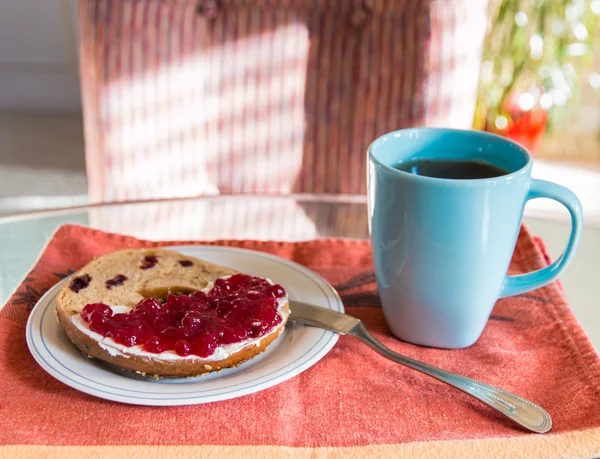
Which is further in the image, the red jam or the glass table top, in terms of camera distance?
the glass table top

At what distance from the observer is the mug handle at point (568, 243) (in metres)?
0.62

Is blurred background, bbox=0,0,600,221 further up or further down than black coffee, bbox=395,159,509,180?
further down

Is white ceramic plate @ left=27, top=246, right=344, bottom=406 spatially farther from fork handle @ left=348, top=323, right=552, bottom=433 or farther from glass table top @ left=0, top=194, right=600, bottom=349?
glass table top @ left=0, top=194, right=600, bottom=349

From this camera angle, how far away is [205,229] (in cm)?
97

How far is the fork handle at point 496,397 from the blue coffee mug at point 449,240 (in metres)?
0.07

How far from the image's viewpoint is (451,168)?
707mm

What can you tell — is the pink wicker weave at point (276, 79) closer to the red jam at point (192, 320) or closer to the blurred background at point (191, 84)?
the blurred background at point (191, 84)

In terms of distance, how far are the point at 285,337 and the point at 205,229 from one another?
0.36 m

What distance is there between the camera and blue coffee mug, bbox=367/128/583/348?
0.60 metres

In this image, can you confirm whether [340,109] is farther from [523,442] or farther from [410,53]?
[523,442]

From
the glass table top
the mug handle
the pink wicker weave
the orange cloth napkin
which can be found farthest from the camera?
the pink wicker weave

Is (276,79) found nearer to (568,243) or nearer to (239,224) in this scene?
(239,224)

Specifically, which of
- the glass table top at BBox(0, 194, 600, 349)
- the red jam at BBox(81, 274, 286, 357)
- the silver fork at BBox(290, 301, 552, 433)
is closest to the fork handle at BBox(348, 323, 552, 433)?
the silver fork at BBox(290, 301, 552, 433)

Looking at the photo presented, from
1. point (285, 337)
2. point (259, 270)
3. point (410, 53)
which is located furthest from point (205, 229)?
point (410, 53)
